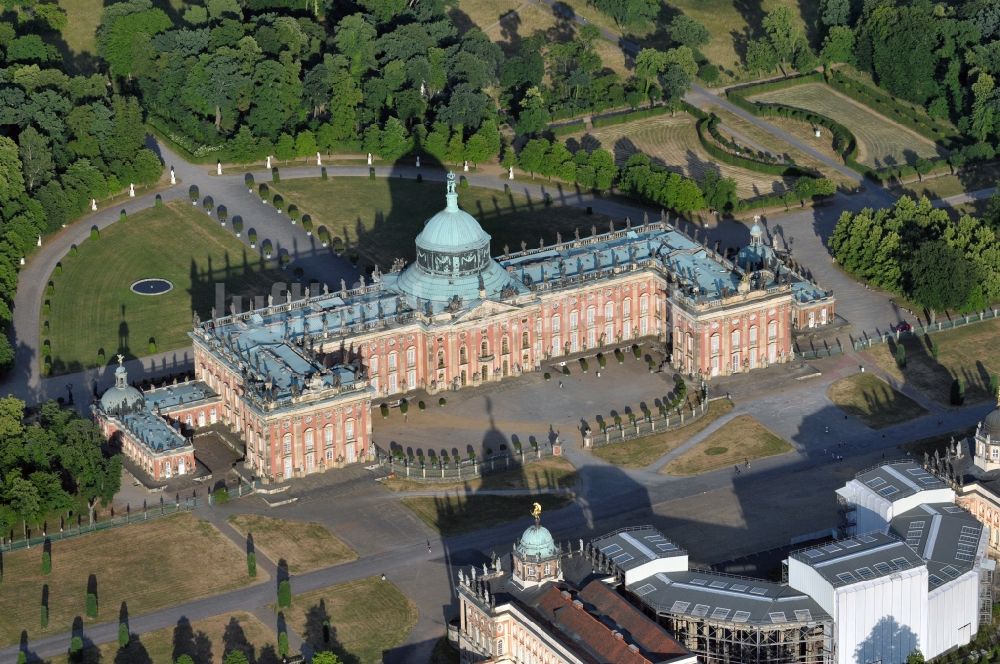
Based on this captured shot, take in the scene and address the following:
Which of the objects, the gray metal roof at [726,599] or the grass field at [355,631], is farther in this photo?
the grass field at [355,631]

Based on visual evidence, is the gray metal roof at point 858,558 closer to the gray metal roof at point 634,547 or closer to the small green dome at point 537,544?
the gray metal roof at point 634,547

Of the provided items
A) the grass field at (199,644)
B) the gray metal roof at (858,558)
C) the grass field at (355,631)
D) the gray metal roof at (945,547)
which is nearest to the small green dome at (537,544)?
the grass field at (355,631)

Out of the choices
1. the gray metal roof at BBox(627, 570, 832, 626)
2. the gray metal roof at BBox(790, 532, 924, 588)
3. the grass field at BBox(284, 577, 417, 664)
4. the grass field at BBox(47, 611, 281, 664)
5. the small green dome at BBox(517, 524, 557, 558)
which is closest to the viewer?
the gray metal roof at BBox(627, 570, 832, 626)

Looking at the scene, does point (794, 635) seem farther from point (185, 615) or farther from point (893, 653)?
point (185, 615)

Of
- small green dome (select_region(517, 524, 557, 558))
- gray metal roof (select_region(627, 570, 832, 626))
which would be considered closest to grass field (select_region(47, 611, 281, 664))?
small green dome (select_region(517, 524, 557, 558))

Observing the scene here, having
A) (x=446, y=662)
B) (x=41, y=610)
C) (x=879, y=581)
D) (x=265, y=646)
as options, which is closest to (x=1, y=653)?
(x=41, y=610)

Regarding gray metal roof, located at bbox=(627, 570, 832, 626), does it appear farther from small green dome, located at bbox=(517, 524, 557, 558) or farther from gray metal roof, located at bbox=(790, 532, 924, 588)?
small green dome, located at bbox=(517, 524, 557, 558)
